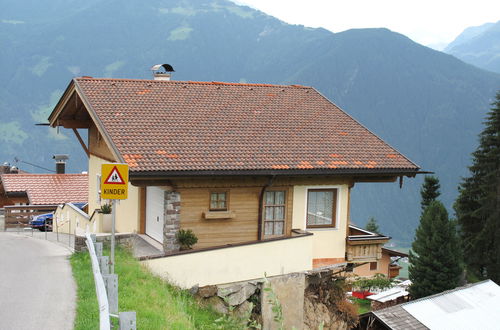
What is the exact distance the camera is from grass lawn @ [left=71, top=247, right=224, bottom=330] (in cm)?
1021

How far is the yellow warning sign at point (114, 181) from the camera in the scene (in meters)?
11.4

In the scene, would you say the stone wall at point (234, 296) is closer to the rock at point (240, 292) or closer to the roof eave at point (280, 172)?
the rock at point (240, 292)

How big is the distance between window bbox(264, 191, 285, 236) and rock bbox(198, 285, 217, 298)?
308cm

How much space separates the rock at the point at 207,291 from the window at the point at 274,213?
10.1 ft

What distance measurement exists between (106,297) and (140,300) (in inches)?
116

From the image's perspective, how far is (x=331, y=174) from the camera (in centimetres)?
1873

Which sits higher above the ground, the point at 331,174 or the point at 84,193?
the point at 331,174

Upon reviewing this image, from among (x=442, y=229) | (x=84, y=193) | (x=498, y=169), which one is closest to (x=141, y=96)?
(x=84, y=193)

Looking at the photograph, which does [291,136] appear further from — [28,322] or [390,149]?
[28,322]

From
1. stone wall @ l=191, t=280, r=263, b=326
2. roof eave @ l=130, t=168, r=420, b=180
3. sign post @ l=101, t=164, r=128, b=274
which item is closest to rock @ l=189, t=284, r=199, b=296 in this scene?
stone wall @ l=191, t=280, r=263, b=326

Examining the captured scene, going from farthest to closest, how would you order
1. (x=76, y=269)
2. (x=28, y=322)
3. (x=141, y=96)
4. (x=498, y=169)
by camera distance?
(x=498, y=169) → (x=141, y=96) → (x=76, y=269) → (x=28, y=322)

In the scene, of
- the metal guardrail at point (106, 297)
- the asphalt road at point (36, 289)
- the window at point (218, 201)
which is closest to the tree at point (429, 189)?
the window at point (218, 201)

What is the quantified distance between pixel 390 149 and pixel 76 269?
1080cm

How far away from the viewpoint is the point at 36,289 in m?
12.6
